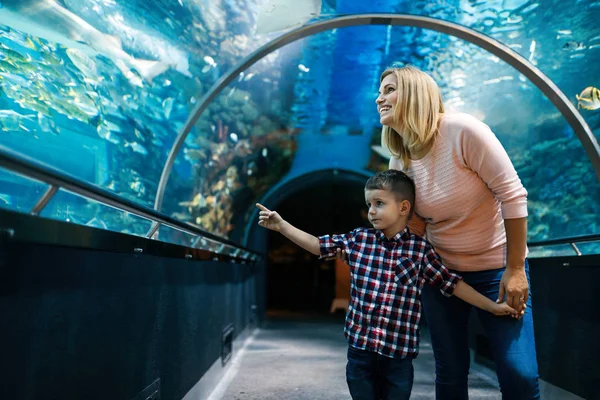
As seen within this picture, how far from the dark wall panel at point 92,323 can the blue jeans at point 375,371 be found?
3.51ft

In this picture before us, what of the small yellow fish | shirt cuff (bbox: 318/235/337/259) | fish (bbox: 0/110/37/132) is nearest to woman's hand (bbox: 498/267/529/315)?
shirt cuff (bbox: 318/235/337/259)

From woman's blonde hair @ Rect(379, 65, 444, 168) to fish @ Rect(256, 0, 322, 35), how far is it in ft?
11.4

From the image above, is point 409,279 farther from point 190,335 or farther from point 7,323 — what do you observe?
point 190,335

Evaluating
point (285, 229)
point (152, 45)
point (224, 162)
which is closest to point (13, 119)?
point (152, 45)

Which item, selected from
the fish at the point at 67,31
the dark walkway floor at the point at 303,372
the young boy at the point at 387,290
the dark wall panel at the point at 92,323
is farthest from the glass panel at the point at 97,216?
the young boy at the point at 387,290

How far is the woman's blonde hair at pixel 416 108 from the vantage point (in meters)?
2.40

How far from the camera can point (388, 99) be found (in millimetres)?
2506

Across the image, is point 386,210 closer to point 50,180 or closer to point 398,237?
point 398,237

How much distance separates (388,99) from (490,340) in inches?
45.3

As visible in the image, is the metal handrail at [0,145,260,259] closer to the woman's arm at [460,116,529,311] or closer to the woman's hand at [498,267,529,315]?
the woman's arm at [460,116,529,311]

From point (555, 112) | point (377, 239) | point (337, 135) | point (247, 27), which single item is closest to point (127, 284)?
point (377, 239)

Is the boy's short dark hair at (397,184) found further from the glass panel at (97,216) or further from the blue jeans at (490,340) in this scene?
the glass panel at (97,216)

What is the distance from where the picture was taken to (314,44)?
702 cm

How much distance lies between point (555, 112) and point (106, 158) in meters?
7.38
